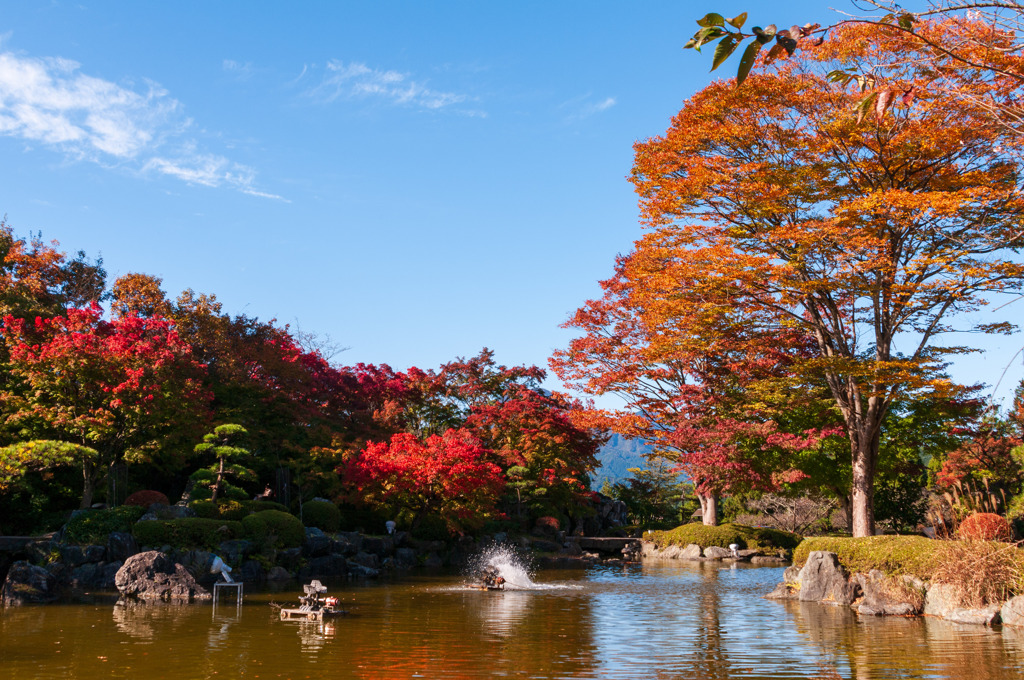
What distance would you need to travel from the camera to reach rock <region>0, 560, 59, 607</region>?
42.7 feet

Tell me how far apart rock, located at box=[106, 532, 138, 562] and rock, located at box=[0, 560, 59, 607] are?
1.73 m

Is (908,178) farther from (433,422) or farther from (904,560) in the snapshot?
(433,422)

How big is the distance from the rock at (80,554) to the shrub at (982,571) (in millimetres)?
15833

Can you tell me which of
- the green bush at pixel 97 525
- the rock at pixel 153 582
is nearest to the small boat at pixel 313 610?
the rock at pixel 153 582

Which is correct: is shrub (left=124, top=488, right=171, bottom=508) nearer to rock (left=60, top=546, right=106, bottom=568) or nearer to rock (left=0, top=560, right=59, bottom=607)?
rock (left=60, top=546, right=106, bottom=568)

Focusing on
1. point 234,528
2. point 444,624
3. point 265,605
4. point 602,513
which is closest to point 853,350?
point 444,624

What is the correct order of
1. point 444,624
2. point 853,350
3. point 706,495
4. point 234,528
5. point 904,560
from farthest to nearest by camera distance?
point 706,495 < point 234,528 < point 853,350 < point 904,560 < point 444,624

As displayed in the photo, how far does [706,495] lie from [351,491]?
13.7m

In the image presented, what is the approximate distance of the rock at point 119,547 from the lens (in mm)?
15469

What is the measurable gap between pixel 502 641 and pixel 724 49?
8.62 meters

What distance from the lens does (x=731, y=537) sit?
2720 centimetres

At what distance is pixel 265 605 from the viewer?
1290 centimetres

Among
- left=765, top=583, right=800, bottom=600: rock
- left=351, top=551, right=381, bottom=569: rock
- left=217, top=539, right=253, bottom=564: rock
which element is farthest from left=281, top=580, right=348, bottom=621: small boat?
left=351, top=551, right=381, bottom=569: rock

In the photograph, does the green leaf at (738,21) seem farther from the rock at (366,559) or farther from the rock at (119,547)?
the rock at (366,559)
